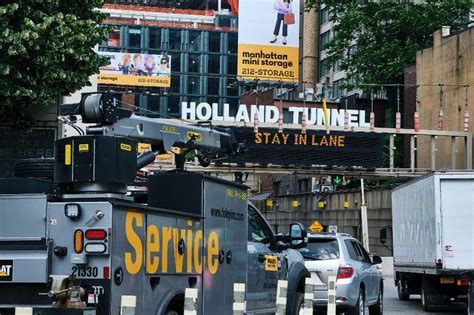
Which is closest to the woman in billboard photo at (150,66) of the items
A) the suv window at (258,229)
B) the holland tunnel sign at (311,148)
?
the holland tunnel sign at (311,148)

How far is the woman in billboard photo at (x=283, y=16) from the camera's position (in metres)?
80.3

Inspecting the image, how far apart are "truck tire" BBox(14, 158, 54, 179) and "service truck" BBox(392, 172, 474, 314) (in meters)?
11.0

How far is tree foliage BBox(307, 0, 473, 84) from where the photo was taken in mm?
62219

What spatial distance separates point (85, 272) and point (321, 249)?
10.5 metres

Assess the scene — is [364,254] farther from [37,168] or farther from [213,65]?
[213,65]

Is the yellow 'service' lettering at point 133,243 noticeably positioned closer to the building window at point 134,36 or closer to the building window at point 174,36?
the building window at point 134,36

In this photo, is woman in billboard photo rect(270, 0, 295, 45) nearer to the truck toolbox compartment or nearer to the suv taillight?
the suv taillight

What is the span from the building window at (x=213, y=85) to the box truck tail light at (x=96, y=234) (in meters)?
122

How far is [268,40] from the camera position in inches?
3157

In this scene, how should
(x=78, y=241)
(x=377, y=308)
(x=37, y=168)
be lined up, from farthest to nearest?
(x=377, y=308), (x=37, y=168), (x=78, y=241)

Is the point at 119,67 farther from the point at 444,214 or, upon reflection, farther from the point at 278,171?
the point at 444,214

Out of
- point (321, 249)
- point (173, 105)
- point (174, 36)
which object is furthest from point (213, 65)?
point (321, 249)

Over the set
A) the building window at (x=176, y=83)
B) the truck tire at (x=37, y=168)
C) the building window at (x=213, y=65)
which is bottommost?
the truck tire at (x=37, y=168)

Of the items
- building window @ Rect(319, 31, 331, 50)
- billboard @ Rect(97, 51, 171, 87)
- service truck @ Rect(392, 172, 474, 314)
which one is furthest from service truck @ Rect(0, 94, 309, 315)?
billboard @ Rect(97, 51, 171, 87)
